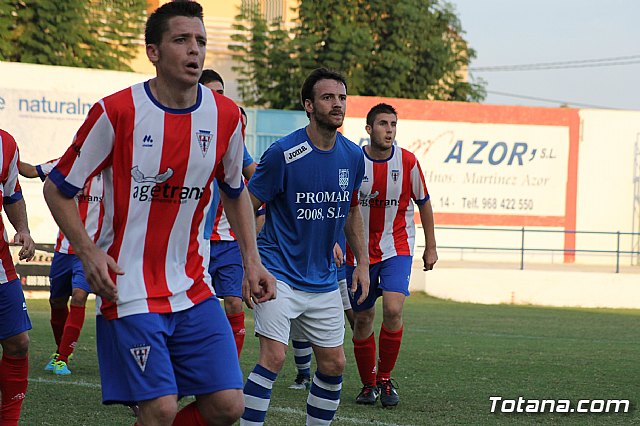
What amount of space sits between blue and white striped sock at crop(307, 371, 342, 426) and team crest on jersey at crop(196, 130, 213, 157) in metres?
2.15

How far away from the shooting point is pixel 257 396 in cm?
609

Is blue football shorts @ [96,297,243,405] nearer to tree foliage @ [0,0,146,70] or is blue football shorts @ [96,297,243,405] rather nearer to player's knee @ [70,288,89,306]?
player's knee @ [70,288,89,306]

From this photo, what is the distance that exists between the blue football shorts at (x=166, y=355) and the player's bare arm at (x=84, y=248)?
20 cm

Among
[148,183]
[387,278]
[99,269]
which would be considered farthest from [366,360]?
[99,269]

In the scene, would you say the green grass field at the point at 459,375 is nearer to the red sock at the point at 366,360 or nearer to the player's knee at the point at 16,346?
the red sock at the point at 366,360

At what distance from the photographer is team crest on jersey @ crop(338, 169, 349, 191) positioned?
653 cm

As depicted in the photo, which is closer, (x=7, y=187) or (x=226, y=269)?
(x=7, y=187)

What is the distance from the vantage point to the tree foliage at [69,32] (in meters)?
27.5

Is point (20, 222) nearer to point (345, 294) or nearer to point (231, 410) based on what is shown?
point (231, 410)

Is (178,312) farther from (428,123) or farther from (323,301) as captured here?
(428,123)

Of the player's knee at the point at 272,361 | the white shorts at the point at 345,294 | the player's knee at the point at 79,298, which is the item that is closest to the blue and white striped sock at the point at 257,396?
the player's knee at the point at 272,361

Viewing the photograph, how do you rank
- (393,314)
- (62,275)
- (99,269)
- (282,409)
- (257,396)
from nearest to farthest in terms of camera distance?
(99,269), (257,396), (282,409), (393,314), (62,275)

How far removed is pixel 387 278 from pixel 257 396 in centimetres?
277

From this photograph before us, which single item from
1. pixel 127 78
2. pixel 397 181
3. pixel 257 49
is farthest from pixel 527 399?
pixel 257 49
